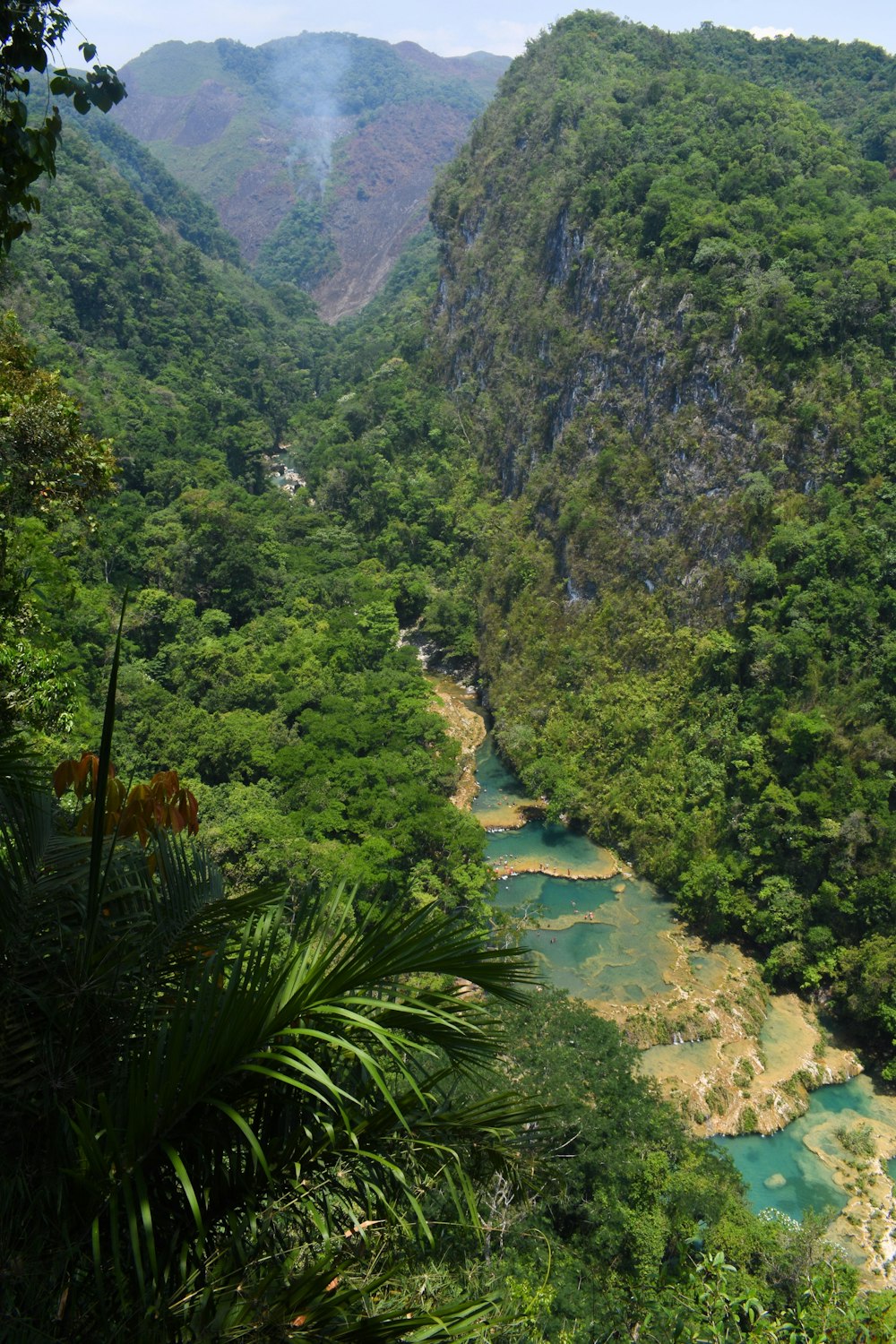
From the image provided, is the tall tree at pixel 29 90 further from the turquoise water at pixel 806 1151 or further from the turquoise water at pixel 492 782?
the turquoise water at pixel 492 782

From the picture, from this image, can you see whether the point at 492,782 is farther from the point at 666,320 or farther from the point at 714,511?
the point at 666,320

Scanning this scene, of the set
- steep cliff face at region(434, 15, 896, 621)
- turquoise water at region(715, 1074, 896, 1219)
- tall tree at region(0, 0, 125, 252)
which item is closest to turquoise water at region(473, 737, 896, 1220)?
turquoise water at region(715, 1074, 896, 1219)

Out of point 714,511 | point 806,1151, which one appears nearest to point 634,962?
point 806,1151

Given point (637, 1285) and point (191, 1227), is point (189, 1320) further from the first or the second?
point (637, 1285)

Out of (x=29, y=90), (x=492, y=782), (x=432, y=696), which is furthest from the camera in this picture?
(x=432, y=696)

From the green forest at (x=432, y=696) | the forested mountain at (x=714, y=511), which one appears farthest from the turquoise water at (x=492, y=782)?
the green forest at (x=432, y=696)

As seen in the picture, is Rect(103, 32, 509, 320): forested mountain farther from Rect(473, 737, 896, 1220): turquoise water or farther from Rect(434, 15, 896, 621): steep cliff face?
Rect(473, 737, 896, 1220): turquoise water

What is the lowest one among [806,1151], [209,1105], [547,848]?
[547,848]
